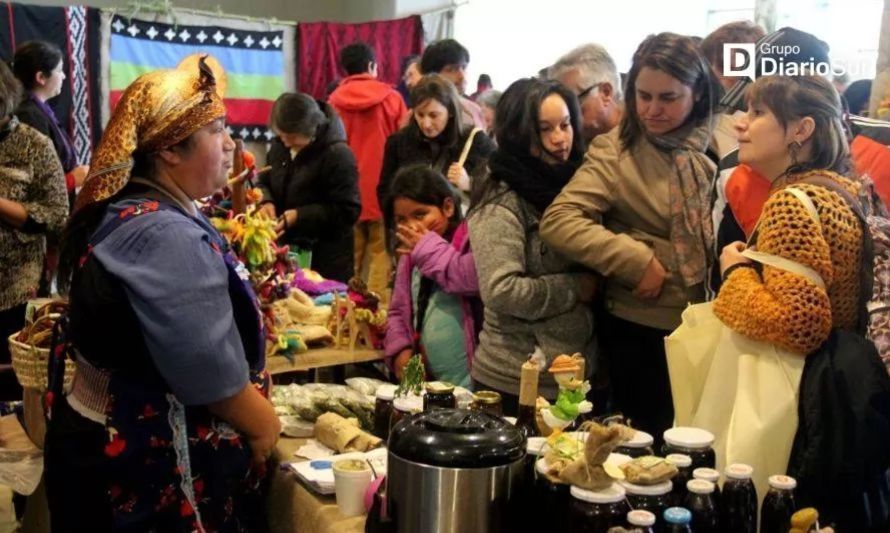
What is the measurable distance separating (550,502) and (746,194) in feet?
3.45

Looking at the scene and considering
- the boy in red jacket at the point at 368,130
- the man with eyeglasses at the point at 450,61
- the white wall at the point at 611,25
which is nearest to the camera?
the man with eyeglasses at the point at 450,61

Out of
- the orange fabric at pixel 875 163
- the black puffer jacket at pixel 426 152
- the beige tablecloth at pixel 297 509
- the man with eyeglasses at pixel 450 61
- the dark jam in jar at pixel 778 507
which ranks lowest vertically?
the beige tablecloth at pixel 297 509

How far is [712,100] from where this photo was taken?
94.4 inches

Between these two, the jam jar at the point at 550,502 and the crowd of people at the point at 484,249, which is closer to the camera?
the jam jar at the point at 550,502

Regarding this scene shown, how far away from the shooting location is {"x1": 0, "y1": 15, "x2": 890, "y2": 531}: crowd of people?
1679 mm

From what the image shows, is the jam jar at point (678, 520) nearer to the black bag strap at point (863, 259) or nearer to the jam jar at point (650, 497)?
the jam jar at point (650, 497)

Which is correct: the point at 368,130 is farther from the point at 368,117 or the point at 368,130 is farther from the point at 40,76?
the point at 40,76

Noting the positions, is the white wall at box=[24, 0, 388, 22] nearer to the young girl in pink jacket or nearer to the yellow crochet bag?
the young girl in pink jacket

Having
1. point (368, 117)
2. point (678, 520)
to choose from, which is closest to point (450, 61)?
point (368, 117)

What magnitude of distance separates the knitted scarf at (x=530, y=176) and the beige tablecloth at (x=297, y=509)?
86 centimetres

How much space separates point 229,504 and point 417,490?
553 millimetres

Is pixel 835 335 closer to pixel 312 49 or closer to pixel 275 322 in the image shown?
pixel 275 322

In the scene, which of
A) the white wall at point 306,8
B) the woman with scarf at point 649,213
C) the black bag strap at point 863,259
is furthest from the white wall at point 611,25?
the black bag strap at point 863,259

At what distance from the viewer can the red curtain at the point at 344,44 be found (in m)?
7.30
